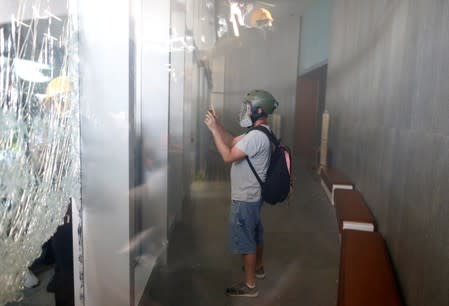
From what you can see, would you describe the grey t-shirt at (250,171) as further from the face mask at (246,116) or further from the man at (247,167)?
the face mask at (246,116)

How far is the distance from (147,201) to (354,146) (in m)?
2.38

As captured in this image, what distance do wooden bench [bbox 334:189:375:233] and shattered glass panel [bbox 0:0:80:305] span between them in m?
1.91

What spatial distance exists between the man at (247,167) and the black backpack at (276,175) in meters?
0.03

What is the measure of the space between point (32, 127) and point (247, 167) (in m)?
1.30

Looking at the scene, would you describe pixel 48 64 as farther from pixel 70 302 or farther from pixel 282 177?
pixel 282 177

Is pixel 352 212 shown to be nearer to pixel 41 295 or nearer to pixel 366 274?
pixel 366 274

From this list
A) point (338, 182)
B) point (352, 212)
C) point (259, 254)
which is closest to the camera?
point (259, 254)

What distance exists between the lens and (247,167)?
2088 mm

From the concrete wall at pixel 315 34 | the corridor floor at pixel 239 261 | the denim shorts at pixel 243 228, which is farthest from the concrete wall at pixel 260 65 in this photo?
the denim shorts at pixel 243 228

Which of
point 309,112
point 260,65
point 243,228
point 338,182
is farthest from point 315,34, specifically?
point 243,228

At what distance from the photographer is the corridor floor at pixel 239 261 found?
2.15 m

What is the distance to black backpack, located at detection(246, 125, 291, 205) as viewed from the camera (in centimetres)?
207

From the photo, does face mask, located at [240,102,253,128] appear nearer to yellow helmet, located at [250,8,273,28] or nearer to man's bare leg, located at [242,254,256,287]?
man's bare leg, located at [242,254,256,287]

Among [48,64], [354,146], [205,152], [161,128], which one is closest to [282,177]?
[161,128]
